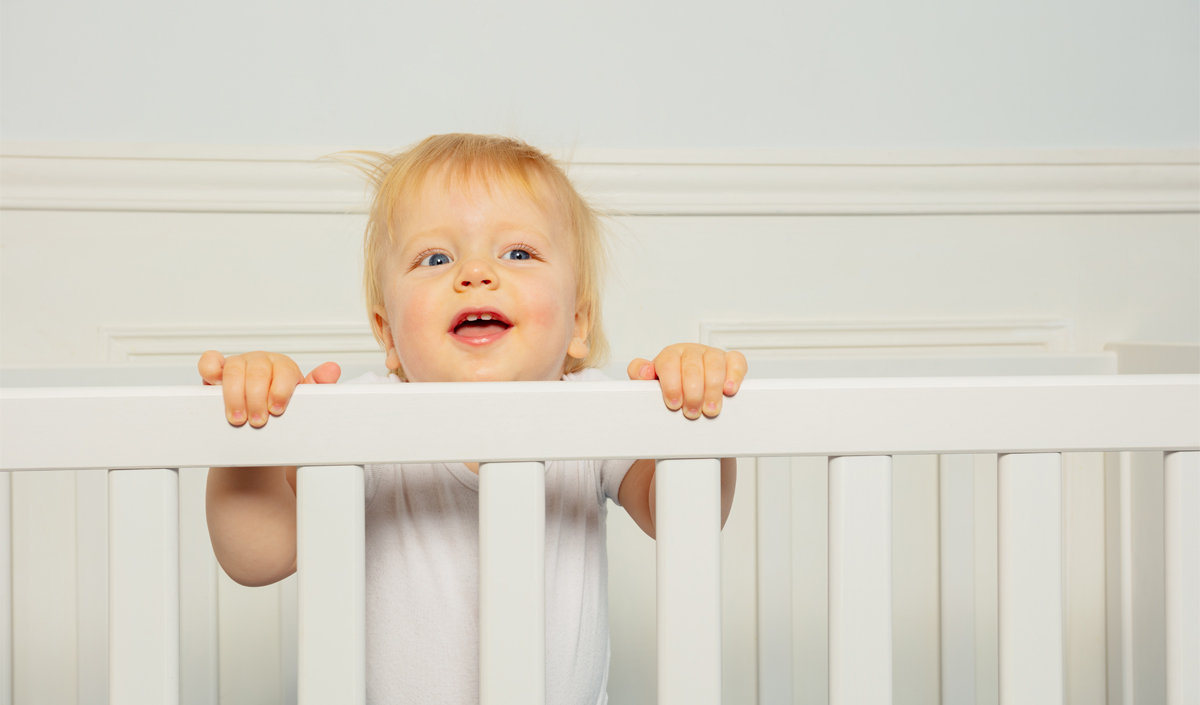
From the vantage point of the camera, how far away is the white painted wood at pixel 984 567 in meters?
0.94

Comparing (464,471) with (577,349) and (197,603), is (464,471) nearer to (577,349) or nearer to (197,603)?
(577,349)

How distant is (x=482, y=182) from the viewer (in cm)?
66

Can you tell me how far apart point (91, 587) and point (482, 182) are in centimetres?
64

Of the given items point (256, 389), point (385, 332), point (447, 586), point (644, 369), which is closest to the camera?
point (256, 389)

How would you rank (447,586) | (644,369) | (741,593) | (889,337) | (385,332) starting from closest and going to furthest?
(644,369)
(447,586)
(385,332)
(741,593)
(889,337)

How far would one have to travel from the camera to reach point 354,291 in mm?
1007

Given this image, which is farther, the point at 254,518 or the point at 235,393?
the point at 254,518

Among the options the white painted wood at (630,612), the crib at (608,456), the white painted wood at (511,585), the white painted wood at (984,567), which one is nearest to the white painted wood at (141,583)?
the crib at (608,456)

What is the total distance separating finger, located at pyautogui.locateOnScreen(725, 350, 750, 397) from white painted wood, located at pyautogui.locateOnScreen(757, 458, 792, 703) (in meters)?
0.55

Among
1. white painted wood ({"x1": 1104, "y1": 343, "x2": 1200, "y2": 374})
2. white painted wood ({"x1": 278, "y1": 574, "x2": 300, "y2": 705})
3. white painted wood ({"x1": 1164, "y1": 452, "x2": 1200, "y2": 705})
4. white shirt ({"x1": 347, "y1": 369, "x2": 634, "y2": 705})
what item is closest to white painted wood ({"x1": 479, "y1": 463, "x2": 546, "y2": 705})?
white shirt ({"x1": 347, "y1": 369, "x2": 634, "y2": 705})

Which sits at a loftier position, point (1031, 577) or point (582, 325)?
point (582, 325)

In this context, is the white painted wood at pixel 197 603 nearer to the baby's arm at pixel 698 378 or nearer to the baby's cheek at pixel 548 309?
the baby's cheek at pixel 548 309

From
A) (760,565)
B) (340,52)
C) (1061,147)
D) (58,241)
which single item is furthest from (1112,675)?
(58,241)

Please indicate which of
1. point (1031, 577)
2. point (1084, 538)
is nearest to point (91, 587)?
point (1031, 577)
